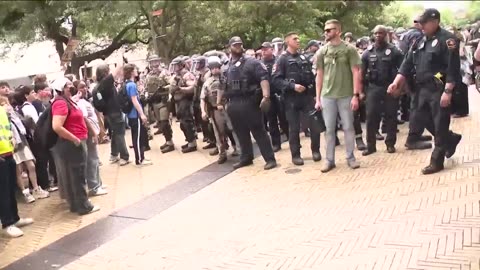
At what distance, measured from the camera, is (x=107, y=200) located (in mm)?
6266

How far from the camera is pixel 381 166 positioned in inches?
239

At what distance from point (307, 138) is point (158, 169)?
8.57 ft

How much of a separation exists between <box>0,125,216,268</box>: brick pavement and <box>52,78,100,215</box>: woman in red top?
217 millimetres

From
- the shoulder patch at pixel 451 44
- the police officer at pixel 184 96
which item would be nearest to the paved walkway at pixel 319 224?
the shoulder patch at pixel 451 44

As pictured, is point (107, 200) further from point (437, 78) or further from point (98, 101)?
point (437, 78)

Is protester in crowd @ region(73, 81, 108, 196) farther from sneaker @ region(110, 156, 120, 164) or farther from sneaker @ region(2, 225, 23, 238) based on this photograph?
sneaker @ region(110, 156, 120, 164)

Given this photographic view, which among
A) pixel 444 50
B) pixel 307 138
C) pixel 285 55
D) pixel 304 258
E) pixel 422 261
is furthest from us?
pixel 307 138

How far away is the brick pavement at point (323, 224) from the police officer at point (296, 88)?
57 cm

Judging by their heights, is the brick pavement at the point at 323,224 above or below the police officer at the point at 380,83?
below

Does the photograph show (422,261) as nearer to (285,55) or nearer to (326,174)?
(326,174)

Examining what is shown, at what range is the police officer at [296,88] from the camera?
6387 mm

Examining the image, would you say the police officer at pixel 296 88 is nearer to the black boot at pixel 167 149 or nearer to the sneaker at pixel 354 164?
the sneaker at pixel 354 164

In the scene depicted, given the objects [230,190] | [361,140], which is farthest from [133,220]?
[361,140]

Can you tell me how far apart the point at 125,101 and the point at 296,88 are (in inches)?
111
